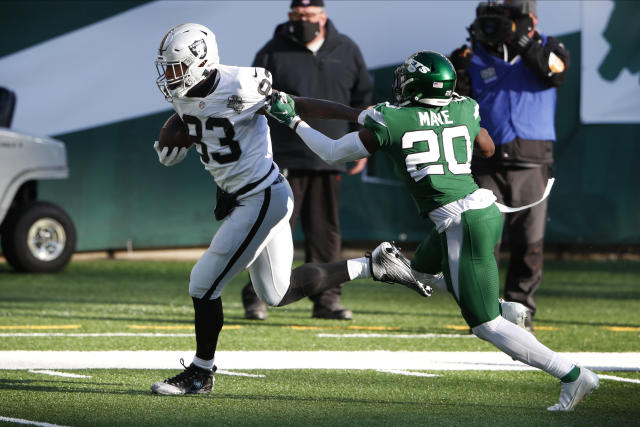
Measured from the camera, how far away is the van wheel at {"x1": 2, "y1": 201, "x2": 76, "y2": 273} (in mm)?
10883

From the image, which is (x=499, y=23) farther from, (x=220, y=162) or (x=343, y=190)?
(x=343, y=190)

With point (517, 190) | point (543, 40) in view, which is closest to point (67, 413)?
point (517, 190)

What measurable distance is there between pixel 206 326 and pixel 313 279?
68 centimetres

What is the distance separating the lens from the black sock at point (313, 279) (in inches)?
224

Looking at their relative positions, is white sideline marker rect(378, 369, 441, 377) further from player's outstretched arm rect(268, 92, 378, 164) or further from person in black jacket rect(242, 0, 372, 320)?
person in black jacket rect(242, 0, 372, 320)

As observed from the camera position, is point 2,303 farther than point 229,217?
Yes

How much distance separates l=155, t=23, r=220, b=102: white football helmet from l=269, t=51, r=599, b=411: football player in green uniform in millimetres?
380

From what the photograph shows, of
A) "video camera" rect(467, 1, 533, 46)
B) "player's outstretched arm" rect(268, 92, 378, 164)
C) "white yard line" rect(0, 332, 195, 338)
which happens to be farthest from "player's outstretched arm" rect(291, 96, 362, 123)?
"white yard line" rect(0, 332, 195, 338)

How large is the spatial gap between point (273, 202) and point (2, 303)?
4218 mm

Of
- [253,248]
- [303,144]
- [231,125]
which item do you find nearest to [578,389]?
[253,248]

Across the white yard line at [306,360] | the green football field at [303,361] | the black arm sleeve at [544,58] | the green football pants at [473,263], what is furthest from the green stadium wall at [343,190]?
the green football pants at [473,263]

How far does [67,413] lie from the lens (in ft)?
15.7

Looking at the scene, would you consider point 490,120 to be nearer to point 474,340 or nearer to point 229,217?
point 474,340

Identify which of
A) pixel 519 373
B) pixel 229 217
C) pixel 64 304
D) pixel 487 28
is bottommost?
pixel 64 304
